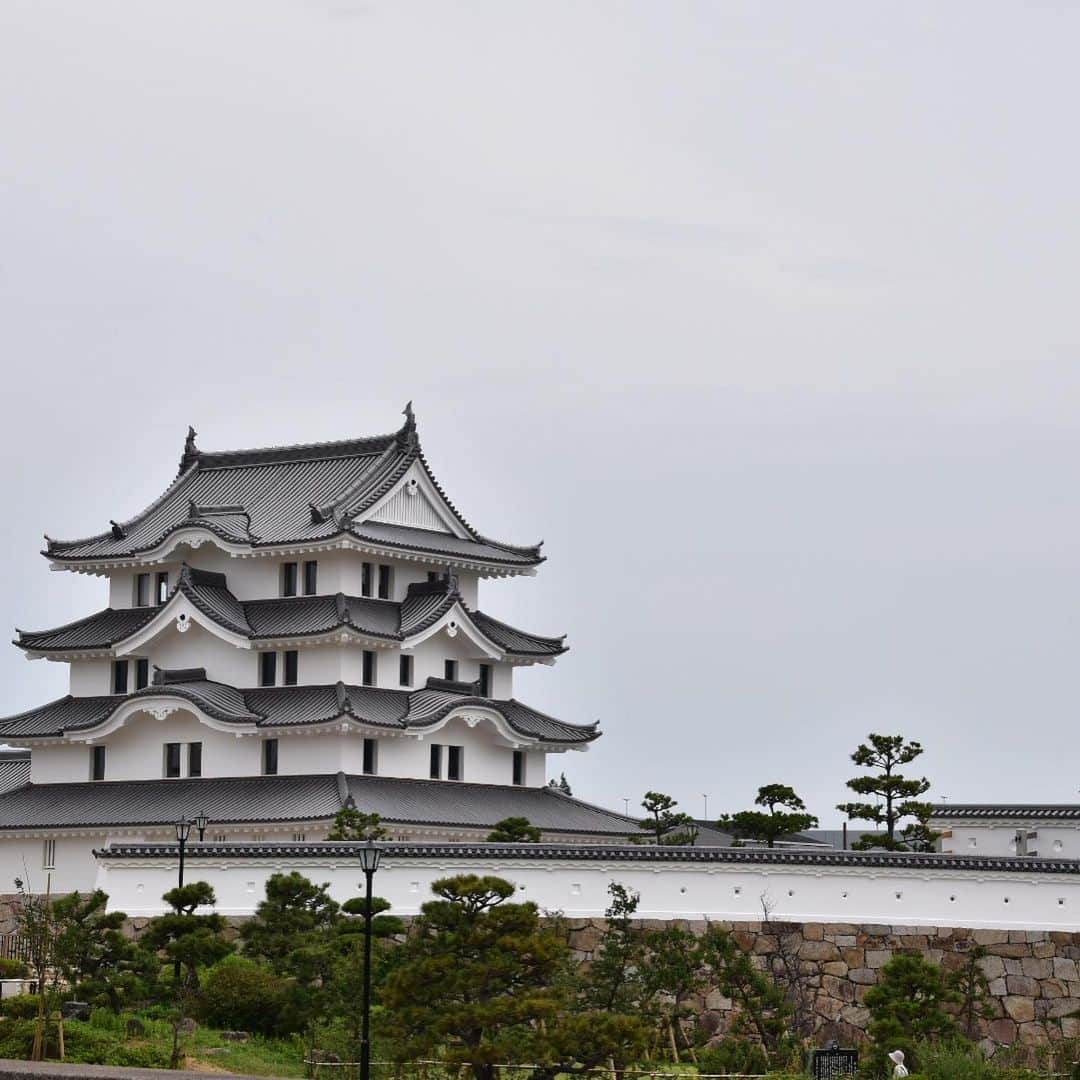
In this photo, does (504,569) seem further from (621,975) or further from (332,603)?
(621,975)

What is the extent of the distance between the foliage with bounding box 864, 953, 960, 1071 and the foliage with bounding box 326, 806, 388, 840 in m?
15.8

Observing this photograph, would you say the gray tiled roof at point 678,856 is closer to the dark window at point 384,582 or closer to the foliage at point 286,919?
the foliage at point 286,919

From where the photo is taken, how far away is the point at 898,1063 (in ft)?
107

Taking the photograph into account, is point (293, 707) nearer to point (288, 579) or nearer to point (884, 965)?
point (288, 579)

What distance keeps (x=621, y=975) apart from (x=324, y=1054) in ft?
19.1

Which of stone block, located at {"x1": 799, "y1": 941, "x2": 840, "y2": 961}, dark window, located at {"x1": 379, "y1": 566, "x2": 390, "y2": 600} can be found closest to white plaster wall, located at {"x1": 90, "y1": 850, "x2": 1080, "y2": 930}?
stone block, located at {"x1": 799, "y1": 941, "x2": 840, "y2": 961}

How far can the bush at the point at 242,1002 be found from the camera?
35.9 metres

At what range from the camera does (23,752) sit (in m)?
68.9

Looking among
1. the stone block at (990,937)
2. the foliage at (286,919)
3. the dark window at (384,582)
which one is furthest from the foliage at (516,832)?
the stone block at (990,937)

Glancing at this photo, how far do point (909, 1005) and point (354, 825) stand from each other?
18.3 metres

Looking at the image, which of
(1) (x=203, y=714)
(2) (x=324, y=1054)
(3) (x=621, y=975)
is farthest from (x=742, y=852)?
(1) (x=203, y=714)

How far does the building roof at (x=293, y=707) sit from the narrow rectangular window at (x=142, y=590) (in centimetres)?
297

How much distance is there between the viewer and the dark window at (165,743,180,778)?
59344 millimetres

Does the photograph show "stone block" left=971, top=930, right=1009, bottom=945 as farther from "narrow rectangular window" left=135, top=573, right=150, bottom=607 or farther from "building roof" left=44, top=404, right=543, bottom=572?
"narrow rectangular window" left=135, top=573, right=150, bottom=607
